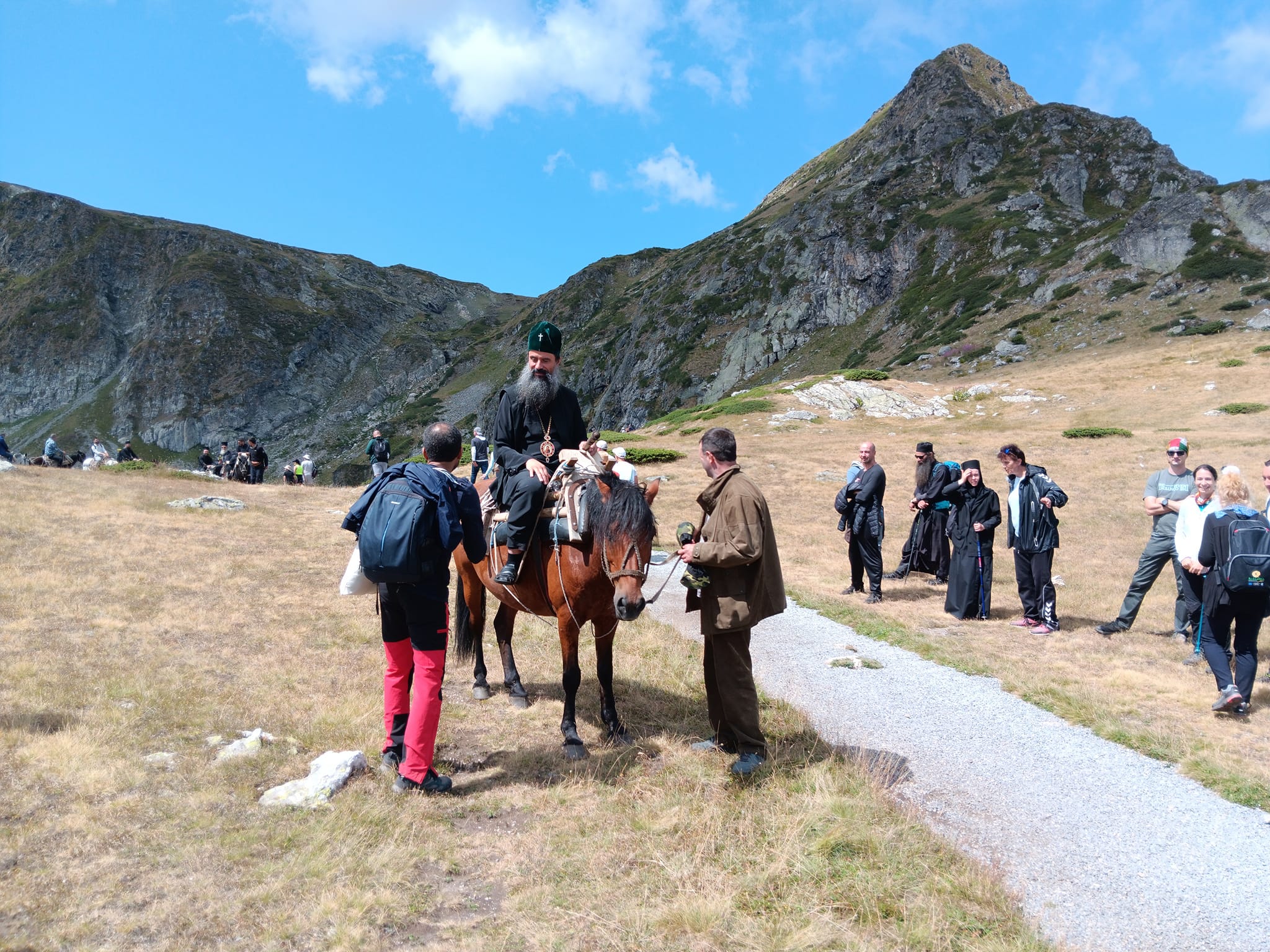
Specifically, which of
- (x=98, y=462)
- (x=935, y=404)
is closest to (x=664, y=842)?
(x=98, y=462)

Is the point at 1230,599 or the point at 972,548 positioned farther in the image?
the point at 972,548

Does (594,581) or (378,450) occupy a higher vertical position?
(378,450)

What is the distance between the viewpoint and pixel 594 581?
224 inches

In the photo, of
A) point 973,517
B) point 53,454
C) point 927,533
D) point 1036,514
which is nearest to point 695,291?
point 53,454

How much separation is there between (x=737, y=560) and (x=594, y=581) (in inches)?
57.4

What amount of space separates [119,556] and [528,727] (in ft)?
32.9

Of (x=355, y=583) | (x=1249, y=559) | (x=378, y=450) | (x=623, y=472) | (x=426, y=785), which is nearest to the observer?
(x=426, y=785)

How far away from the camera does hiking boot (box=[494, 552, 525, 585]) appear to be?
5992 millimetres

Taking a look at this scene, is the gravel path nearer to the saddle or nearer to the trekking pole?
the saddle

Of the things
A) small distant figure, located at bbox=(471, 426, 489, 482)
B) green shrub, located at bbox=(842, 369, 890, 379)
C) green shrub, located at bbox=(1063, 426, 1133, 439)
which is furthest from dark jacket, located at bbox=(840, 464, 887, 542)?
green shrub, located at bbox=(842, 369, 890, 379)

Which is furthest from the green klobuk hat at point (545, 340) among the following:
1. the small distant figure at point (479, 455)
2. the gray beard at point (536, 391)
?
the small distant figure at point (479, 455)

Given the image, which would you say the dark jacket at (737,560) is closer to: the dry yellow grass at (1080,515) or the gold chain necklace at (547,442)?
the gold chain necklace at (547,442)

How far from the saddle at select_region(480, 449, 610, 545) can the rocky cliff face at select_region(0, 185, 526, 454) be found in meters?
107

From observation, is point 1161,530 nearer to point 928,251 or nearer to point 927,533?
point 927,533
